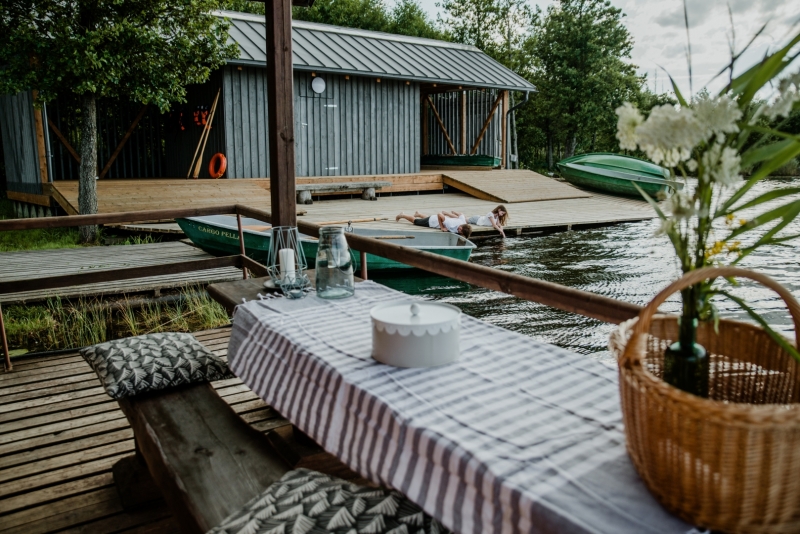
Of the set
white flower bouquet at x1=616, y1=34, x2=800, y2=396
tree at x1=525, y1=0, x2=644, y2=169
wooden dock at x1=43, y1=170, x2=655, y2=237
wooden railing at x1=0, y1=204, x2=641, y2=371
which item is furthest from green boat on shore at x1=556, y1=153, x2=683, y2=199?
white flower bouquet at x1=616, y1=34, x2=800, y2=396

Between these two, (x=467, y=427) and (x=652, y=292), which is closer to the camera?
(x=467, y=427)

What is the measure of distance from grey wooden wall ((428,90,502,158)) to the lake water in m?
8.10

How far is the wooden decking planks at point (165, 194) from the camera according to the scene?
11.2 metres

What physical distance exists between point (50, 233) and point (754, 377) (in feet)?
41.0

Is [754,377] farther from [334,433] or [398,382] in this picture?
[334,433]

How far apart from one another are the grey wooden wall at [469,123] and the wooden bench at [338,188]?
6.00m

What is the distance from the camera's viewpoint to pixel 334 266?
2.46 metres

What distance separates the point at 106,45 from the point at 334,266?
826cm

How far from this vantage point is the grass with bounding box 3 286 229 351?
597 centimetres

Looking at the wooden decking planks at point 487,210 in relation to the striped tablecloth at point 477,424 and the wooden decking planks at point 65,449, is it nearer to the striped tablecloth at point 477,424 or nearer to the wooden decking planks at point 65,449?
the wooden decking planks at point 65,449

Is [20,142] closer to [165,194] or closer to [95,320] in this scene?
[165,194]

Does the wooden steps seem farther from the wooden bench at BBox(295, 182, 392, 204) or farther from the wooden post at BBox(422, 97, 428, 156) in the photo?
the wooden post at BBox(422, 97, 428, 156)

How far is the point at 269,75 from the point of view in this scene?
380 centimetres

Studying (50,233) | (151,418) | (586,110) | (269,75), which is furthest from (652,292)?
(586,110)
